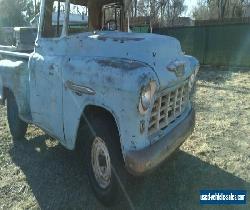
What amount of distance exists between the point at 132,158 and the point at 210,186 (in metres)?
1.46

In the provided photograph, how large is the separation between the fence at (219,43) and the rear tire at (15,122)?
11.2m

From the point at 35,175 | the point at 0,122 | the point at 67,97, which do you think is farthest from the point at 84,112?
the point at 0,122

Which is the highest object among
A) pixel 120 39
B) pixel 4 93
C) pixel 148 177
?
pixel 120 39

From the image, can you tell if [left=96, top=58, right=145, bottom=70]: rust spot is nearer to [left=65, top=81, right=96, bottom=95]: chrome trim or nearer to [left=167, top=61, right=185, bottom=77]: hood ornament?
[left=65, top=81, right=96, bottom=95]: chrome trim

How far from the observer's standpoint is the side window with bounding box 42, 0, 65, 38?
4.88m

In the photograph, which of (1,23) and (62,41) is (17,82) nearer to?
(62,41)

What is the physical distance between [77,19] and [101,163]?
189cm

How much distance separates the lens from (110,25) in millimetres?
5562

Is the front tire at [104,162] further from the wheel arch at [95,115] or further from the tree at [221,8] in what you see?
the tree at [221,8]

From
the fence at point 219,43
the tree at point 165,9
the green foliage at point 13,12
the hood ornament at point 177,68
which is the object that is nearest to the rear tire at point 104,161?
the hood ornament at point 177,68

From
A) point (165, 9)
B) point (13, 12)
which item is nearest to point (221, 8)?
point (165, 9)

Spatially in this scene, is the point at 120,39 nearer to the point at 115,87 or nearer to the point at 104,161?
the point at 115,87

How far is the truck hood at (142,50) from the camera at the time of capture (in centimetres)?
394

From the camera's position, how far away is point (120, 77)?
142 inches
